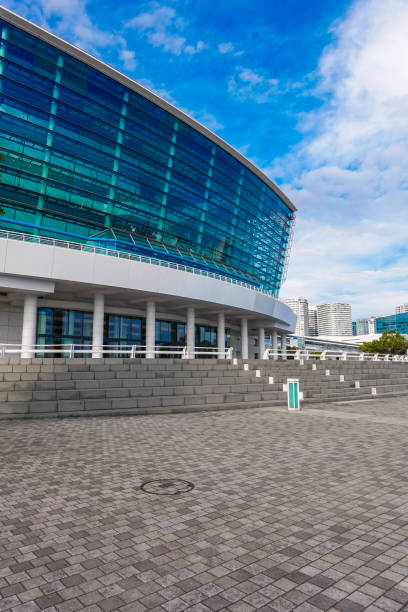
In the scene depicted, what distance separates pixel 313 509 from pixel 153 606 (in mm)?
2971

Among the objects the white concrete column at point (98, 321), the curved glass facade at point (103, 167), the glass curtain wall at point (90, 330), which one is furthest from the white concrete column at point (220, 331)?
the white concrete column at point (98, 321)

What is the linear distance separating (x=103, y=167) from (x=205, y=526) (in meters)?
42.0

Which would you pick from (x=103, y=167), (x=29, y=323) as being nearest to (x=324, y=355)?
(x=29, y=323)

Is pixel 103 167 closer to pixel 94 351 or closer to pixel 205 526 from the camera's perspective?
pixel 94 351

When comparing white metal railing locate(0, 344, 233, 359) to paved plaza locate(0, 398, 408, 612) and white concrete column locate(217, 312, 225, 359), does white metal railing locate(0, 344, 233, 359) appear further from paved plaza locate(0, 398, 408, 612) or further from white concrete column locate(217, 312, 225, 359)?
paved plaza locate(0, 398, 408, 612)

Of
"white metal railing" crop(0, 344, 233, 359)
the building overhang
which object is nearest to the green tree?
the building overhang

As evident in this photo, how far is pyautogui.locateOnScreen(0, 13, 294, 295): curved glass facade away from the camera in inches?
1420

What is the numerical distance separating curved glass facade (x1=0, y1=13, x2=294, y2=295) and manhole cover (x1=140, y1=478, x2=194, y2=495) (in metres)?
Answer: 31.8

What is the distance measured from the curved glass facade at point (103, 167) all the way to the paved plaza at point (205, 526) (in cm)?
3074

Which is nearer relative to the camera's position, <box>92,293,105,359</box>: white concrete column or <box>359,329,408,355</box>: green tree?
<box>92,293,105,359</box>: white concrete column

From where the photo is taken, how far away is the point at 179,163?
159 feet

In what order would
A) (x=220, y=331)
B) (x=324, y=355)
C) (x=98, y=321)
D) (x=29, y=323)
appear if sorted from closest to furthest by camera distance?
(x=29, y=323)
(x=98, y=321)
(x=324, y=355)
(x=220, y=331)

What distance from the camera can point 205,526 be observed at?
185 inches

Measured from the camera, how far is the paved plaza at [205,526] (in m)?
3.26
